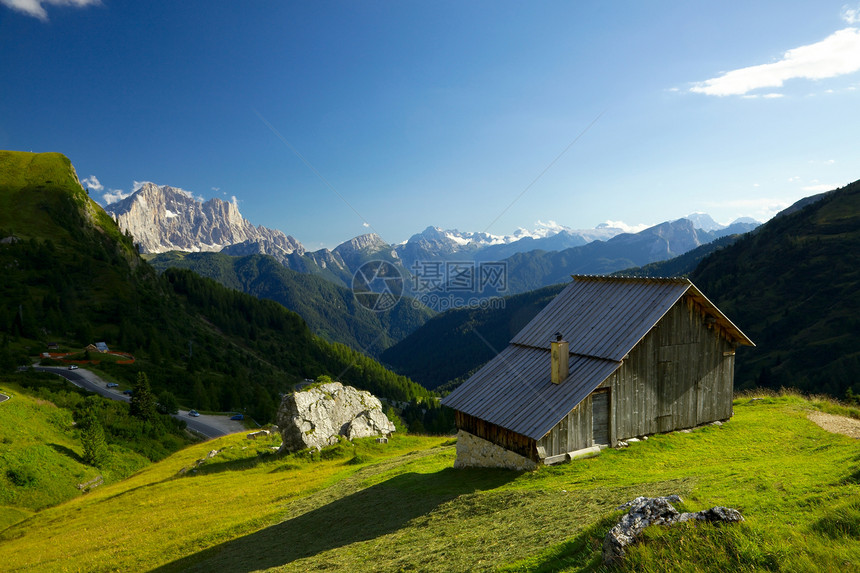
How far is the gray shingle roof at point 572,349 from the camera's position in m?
23.2

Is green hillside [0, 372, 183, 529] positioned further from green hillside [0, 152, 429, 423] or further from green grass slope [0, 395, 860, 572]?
green hillside [0, 152, 429, 423]

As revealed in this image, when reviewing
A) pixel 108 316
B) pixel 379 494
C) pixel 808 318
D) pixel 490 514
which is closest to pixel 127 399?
pixel 108 316

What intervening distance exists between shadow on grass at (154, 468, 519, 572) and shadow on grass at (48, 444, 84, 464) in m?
42.1

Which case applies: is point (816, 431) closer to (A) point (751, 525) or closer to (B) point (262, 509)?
(A) point (751, 525)

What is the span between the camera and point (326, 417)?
47750 mm

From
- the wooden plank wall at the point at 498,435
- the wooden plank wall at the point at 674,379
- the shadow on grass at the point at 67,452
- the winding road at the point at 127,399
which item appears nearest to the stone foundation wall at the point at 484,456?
the wooden plank wall at the point at 498,435

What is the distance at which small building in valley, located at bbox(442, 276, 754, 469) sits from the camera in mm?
23000

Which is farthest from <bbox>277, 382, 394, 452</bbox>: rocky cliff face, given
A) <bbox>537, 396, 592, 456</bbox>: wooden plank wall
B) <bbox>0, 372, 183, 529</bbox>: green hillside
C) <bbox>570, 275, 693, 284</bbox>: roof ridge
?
<bbox>537, 396, 592, 456</bbox>: wooden plank wall

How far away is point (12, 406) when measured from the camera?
54031 millimetres

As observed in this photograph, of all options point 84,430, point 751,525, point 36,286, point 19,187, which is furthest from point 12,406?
point 19,187

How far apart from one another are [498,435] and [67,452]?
5471 centimetres

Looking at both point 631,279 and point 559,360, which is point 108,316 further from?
point 631,279

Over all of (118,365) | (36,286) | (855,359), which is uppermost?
(36,286)

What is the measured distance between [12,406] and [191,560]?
167ft
